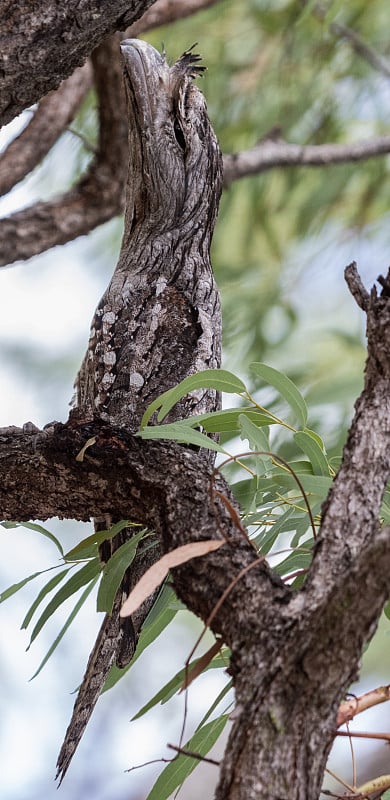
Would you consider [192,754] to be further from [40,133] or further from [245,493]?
[40,133]

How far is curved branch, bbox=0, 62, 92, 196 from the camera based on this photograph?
2383mm

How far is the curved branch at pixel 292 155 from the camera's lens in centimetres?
259

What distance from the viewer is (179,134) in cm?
170

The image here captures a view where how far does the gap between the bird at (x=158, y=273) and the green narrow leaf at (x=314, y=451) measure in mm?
338

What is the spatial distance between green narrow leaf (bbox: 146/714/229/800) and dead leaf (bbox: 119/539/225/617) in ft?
1.07

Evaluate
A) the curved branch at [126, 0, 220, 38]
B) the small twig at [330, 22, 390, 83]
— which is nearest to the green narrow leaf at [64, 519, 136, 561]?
the curved branch at [126, 0, 220, 38]

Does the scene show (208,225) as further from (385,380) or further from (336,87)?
(336,87)

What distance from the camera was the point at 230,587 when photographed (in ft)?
2.39

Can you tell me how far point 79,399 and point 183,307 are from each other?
10.7 inches

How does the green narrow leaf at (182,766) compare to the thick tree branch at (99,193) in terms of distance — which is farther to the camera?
the thick tree branch at (99,193)

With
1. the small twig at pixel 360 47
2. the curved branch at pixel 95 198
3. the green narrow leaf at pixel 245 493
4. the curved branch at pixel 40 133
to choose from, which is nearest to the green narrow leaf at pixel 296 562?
the green narrow leaf at pixel 245 493

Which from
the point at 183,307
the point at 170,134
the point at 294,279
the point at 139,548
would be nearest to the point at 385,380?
the point at 139,548

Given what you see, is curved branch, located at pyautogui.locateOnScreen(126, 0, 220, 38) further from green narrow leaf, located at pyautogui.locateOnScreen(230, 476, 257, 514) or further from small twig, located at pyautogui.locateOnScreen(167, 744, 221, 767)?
small twig, located at pyautogui.locateOnScreen(167, 744, 221, 767)

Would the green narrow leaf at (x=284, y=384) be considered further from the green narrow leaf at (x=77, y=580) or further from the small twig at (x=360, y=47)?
the small twig at (x=360, y=47)
